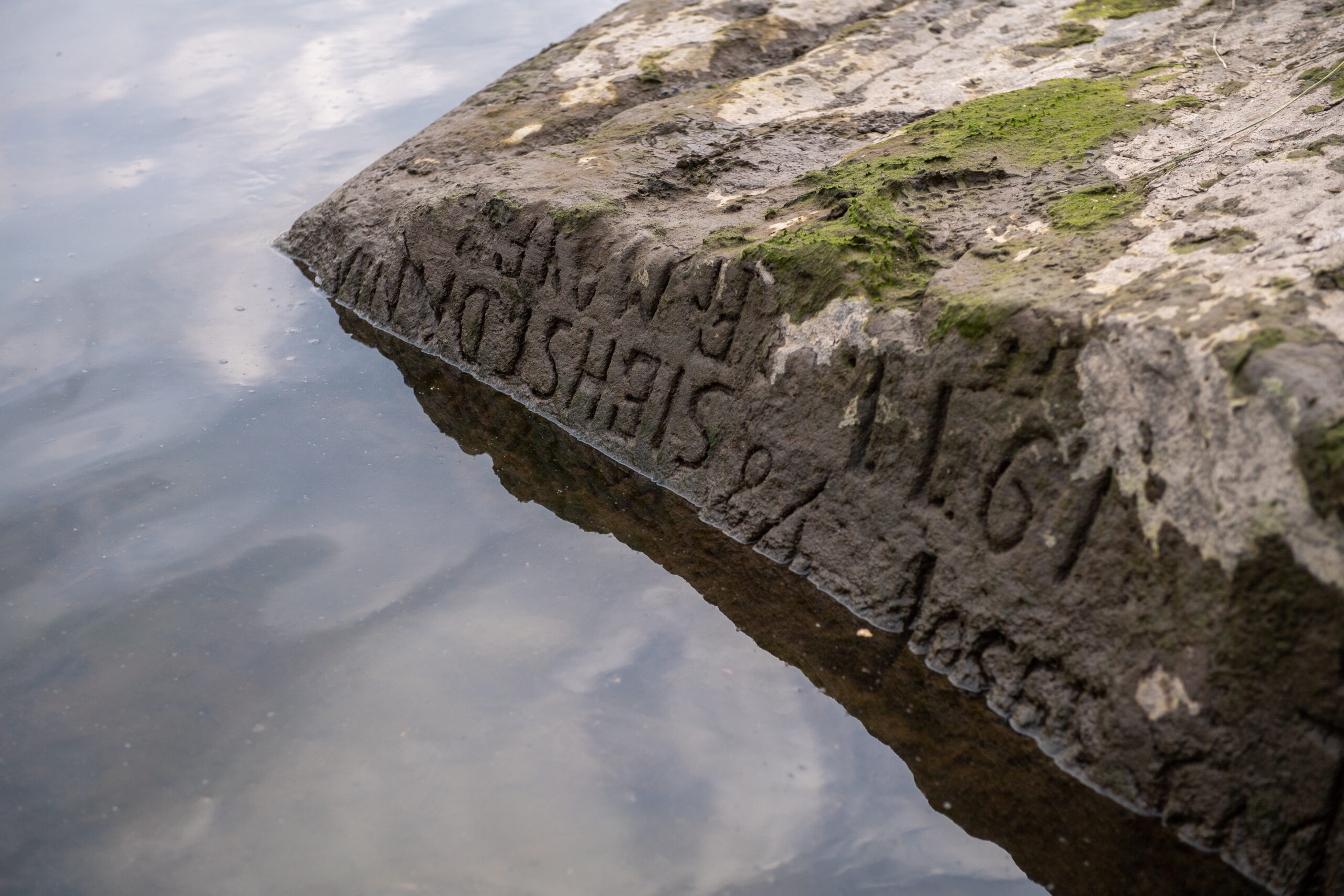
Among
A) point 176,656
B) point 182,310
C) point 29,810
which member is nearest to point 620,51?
point 182,310

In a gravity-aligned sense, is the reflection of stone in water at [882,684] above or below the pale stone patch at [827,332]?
below

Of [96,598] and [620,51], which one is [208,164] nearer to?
[620,51]

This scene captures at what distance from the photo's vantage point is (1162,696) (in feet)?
6.20

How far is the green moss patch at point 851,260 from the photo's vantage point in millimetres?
2512

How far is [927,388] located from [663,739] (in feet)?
3.10

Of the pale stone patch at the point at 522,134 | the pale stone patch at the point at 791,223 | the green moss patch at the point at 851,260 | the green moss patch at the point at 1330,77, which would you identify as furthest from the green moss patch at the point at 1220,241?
the pale stone patch at the point at 522,134

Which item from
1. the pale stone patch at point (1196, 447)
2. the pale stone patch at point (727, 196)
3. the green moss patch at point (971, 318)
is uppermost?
the pale stone patch at point (727, 196)

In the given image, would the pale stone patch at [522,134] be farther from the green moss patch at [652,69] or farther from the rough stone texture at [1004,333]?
the green moss patch at [652,69]

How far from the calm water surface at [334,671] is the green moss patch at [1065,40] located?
2.50 metres

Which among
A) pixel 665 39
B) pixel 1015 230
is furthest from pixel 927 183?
pixel 665 39

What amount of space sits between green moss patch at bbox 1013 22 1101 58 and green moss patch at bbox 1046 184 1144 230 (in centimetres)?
143

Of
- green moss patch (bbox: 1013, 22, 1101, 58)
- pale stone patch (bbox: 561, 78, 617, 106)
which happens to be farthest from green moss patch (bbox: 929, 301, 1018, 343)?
pale stone patch (bbox: 561, 78, 617, 106)

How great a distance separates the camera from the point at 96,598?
2.64m

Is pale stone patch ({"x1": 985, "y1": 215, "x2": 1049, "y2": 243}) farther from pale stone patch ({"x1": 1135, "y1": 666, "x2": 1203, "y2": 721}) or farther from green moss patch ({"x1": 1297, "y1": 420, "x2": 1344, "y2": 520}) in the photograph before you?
pale stone patch ({"x1": 1135, "y1": 666, "x2": 1203, "y2": 721})
